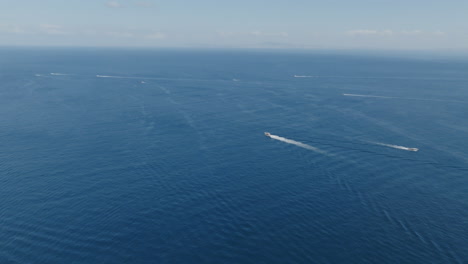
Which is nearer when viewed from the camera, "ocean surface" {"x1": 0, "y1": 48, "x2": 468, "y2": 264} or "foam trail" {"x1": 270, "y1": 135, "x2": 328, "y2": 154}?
"ocean surface" {"x1": 0, "y1": 48, "x2": 468, "y2": 264}

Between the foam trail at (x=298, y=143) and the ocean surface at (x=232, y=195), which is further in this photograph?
the foam trail at (x=298, y=143)

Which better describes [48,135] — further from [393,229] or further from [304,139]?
[393,229]

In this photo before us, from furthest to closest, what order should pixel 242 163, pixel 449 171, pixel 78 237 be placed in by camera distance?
pixel 242 163 < pixel 449 171 < pixel 78 237

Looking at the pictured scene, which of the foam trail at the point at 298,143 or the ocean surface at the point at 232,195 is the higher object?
the foam trail at the point at 298,143

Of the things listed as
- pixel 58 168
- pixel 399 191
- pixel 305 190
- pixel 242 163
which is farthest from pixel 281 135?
pixel 58 168

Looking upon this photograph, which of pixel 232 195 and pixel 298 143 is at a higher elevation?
pixel 298 143

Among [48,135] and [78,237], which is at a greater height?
[48,135]

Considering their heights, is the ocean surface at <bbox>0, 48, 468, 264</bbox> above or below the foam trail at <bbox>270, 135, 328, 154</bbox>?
below

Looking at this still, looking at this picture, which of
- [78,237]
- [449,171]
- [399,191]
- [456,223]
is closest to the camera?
[78,237]

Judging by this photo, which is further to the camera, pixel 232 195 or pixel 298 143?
pixel 298 143

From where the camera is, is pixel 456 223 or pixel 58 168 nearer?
pixel 456 223
